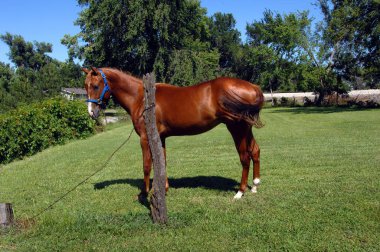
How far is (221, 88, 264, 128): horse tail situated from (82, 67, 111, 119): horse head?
7.28 feet

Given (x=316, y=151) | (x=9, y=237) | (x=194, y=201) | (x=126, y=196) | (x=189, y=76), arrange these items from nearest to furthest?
(x=9, y=237)
(x=194, y=201)
(x=126, y=196)
(x=316, y=151)
(x=189, y=76)

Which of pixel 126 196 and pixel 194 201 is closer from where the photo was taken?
pixel 194 201

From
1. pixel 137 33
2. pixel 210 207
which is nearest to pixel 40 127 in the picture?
pixel 210 207

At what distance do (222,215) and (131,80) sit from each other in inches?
121

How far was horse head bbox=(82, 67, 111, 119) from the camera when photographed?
6.94m

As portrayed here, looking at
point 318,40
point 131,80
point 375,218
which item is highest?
point 318,40

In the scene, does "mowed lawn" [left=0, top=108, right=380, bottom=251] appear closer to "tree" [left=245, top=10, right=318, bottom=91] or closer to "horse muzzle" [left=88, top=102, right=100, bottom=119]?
"horse muzzle" [left=88, top=102, right=100, bottom=119]

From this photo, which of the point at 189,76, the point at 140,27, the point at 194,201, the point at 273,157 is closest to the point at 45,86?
the point at 140,27

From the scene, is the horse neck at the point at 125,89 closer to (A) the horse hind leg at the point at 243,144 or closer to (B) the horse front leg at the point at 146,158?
(B) the horse front leg at the point at 146,158

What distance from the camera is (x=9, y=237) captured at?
5.16m

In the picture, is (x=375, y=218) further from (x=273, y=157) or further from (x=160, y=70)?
(x=160, y=70)

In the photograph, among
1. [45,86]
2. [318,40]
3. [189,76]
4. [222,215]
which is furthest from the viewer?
[318,40]

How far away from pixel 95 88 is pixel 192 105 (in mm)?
1802

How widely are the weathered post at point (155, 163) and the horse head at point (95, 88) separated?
176 centimetres
